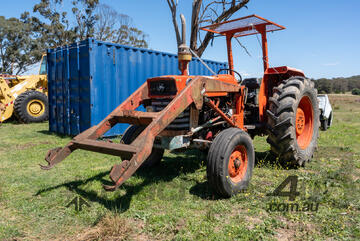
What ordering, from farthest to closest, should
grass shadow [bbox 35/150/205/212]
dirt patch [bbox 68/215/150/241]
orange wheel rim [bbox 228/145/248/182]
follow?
Answer: orange wheel rim [bbox 228/145/248/182] → grass shadow [bbox 35/150/205/212] → dirt patch [bbox 68/215/150/241]

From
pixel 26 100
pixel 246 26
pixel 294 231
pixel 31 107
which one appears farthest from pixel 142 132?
pixel 31 107

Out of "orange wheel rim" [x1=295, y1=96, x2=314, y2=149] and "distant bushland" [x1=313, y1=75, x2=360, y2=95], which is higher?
"distant bushland" [x1=313, y1=75, x2=360, y2=95]

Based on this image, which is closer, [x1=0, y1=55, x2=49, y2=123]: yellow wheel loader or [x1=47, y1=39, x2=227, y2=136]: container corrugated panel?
[x1=47, y1=39, x2=227, y2=136]: container corrugated panel

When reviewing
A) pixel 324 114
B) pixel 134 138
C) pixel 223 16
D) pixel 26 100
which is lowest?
pixel 134 138

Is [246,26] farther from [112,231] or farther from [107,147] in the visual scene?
[112,231]

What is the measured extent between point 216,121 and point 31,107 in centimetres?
985

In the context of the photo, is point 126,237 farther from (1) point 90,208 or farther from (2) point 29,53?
(2) point 29,53

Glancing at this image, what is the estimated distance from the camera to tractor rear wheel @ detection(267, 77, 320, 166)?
15.9 feet

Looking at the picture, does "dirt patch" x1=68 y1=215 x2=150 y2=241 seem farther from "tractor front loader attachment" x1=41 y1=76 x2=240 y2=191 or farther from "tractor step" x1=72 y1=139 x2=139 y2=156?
"tractor step" x1=72 y1=139 x2=139 y2=156

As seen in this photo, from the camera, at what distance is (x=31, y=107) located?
12141 mm

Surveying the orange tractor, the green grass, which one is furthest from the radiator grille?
Answer: the green grass

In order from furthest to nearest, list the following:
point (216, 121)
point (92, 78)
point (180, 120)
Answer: point (92, 78) → point (216, 121) → point (180, 120)

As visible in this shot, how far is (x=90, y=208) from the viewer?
3586mm

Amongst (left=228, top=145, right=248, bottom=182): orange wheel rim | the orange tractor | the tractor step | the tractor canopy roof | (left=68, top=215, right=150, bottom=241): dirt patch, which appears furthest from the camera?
the tractor canopy roof
